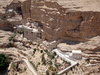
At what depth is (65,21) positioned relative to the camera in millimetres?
23625

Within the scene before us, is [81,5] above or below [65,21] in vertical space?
above

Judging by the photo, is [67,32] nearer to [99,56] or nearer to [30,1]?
[99,56]

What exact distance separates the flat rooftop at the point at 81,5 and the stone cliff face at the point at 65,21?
A: 40cm

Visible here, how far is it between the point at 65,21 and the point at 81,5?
2.34 meters

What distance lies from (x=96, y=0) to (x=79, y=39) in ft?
Answer: 14.3

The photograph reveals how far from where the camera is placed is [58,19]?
967 inches

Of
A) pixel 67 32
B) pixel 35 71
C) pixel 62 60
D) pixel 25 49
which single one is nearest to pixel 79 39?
pixel 67 32

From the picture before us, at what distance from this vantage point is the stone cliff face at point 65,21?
71.9 feet

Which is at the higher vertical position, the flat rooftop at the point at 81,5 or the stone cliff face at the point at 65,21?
the flat rooftop at the point at 81,5

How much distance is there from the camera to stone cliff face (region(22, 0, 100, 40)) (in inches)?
863

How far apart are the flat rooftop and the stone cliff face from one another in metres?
0.40

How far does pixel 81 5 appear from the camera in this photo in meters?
22.9

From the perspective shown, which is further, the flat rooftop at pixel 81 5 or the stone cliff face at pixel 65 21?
the flat rooftop at pixel 81 5

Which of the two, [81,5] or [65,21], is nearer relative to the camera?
[81,5]
